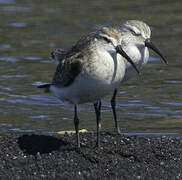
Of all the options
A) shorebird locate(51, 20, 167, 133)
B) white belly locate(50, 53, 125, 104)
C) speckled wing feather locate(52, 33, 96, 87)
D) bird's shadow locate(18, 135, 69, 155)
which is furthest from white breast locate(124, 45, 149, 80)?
bird's shadow locate(18, 135, 69, 155)

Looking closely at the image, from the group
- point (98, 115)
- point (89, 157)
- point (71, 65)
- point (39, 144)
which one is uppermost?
point (71, 65)

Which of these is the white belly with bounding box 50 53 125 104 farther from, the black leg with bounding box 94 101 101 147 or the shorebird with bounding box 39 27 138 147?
the black leg with bounding box 94 101 101 147

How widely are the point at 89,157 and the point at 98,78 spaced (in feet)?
3.78

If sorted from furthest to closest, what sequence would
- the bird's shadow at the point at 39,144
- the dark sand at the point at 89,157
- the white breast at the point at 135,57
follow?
the white breast at the point at 135,57 → the bird's shadow at the point at 39,144 → the dark sand at the point at 89,157

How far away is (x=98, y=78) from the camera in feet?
30.9

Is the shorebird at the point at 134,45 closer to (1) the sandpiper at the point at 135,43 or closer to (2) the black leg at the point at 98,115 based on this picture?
(1) the sandpiper at the point at 135,43

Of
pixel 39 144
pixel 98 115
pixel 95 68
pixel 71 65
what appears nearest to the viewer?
pixel 95 68

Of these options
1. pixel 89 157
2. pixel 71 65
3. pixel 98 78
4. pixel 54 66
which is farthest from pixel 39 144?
pixel 54 66

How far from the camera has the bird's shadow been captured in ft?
32.3

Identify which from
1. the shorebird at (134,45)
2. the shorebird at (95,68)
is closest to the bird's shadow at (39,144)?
the shorebird at (95,68)

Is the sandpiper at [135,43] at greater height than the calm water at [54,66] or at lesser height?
greater

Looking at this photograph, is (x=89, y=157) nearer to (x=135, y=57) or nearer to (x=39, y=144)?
(x=39, y=144)

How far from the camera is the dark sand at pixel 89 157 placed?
351 inches

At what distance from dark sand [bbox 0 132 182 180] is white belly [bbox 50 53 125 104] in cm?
87
